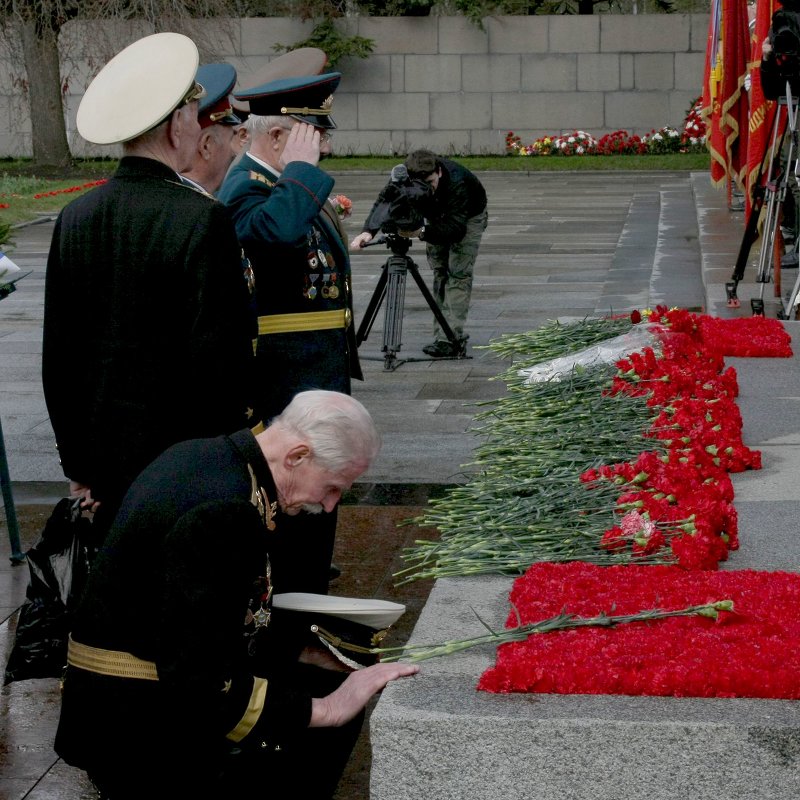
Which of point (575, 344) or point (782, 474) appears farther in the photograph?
point (575, 344)

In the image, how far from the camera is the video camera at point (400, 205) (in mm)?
8461


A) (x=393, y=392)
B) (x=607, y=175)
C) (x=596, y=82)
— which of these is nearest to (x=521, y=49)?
(x=596, y=82)

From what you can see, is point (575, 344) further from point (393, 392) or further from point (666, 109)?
point (666, 109)

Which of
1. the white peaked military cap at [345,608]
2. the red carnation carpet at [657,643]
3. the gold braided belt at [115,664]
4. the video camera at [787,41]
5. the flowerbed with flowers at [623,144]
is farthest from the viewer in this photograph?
the flowerbed with flowers at [623,144]

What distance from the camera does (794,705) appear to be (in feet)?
9.22

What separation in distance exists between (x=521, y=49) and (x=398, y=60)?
2585 mm

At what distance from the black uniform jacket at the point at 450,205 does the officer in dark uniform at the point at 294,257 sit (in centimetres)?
445

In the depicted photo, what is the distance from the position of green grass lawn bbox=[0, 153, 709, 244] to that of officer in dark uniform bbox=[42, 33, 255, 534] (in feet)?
59.3

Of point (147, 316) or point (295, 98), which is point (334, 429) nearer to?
point (147, 316)

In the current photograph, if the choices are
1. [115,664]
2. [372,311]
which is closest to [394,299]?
[372,311]

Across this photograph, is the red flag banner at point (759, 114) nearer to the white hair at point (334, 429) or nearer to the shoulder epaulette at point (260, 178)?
the shoulder epaulette at point (260, 178)

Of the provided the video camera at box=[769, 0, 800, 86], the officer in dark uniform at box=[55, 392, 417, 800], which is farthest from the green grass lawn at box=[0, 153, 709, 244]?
the officer in dark uniform at box=[55, 392, 417, 800]

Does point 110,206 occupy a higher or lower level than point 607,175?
higher

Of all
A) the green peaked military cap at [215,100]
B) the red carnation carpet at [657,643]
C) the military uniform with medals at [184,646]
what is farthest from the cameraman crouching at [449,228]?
the military uniform with medals at [184,646]
